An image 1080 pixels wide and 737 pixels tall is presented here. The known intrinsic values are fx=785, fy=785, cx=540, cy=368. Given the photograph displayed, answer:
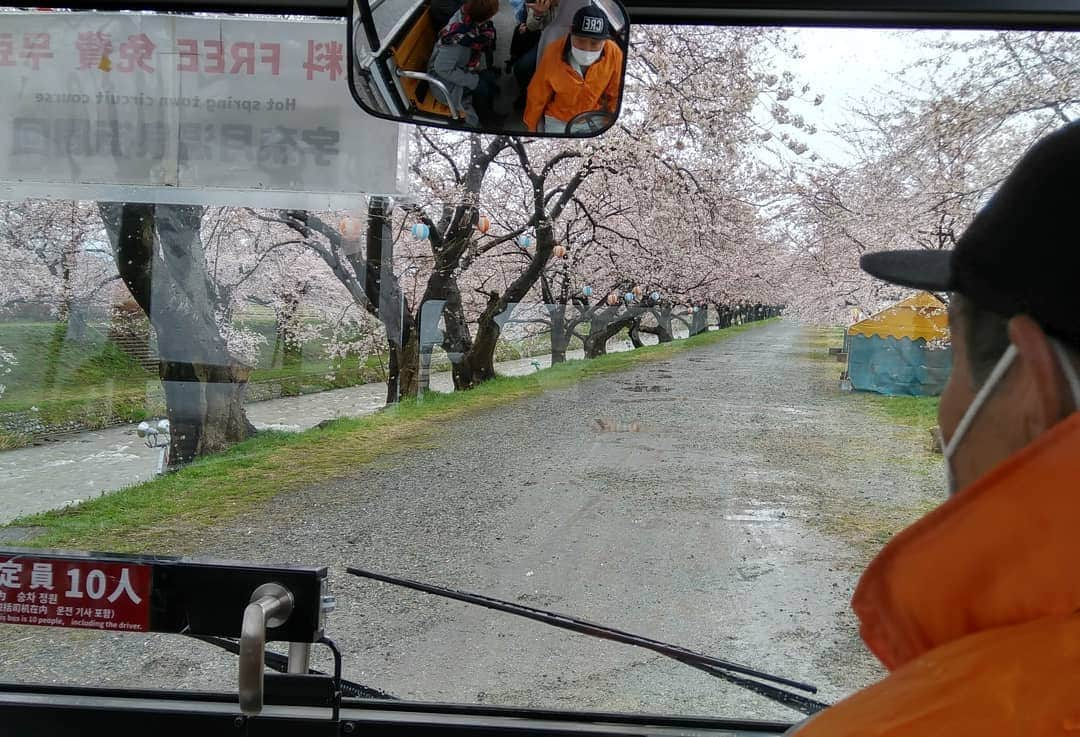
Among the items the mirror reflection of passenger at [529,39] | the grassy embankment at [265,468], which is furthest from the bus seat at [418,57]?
the grassy embankment at [265,468]

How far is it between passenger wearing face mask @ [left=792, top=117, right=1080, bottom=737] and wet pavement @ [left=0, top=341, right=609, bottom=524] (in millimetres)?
1809

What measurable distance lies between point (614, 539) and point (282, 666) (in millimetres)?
970

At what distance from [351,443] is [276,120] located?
101 cm

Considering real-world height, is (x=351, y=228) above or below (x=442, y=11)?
below

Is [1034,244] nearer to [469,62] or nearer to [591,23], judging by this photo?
[591,23]

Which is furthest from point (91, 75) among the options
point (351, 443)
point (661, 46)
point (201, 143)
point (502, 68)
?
point (661, 46)

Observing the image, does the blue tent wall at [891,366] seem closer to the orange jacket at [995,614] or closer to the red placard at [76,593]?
the orange jacket at [995,614]

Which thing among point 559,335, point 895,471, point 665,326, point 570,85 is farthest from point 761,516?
point 570,85

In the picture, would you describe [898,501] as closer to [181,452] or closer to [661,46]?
[661,46]

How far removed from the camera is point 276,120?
78.4 inches

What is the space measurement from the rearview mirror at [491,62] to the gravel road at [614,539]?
0.99m

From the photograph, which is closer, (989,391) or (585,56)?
(989,391)

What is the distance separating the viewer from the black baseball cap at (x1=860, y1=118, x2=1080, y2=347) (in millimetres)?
625

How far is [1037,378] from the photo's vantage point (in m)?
0.64
